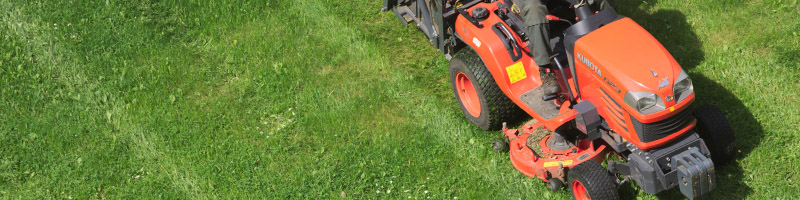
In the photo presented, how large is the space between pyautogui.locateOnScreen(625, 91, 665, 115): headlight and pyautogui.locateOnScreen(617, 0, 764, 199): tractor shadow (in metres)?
0.99

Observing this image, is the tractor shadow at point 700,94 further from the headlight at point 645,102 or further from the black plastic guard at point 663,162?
the headlight at point 645,102

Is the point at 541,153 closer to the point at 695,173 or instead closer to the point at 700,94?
the point at 695,173

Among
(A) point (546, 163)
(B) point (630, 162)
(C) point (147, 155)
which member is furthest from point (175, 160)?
(B) point (630, 162)

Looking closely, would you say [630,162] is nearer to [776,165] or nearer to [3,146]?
[776,165]

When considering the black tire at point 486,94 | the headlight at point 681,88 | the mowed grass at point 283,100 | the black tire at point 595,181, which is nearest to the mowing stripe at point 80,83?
the mowed grass at point 283,100

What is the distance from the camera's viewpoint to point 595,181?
6.04 meters

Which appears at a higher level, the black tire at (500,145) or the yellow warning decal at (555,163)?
the yellow warning decal at (555,163)

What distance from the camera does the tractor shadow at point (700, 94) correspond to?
657 centimetres

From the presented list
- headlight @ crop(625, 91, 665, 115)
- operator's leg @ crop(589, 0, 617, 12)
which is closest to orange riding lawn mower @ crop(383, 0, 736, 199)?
headlight @ crop(625, 91, 665, 115)

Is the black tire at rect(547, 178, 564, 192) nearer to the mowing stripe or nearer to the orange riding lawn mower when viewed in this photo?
the orange riding lawn mower

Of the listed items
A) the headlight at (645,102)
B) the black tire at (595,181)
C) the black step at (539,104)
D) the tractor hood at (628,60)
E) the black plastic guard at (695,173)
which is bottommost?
the black tire at (595,181)

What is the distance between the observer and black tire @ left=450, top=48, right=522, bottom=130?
281 inches

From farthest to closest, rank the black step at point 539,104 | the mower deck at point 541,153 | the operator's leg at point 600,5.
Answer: the black step at point 539,104
the mower deck at point 541,153
the operator's leg at point 600,5

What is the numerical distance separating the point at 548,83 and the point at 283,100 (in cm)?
268
